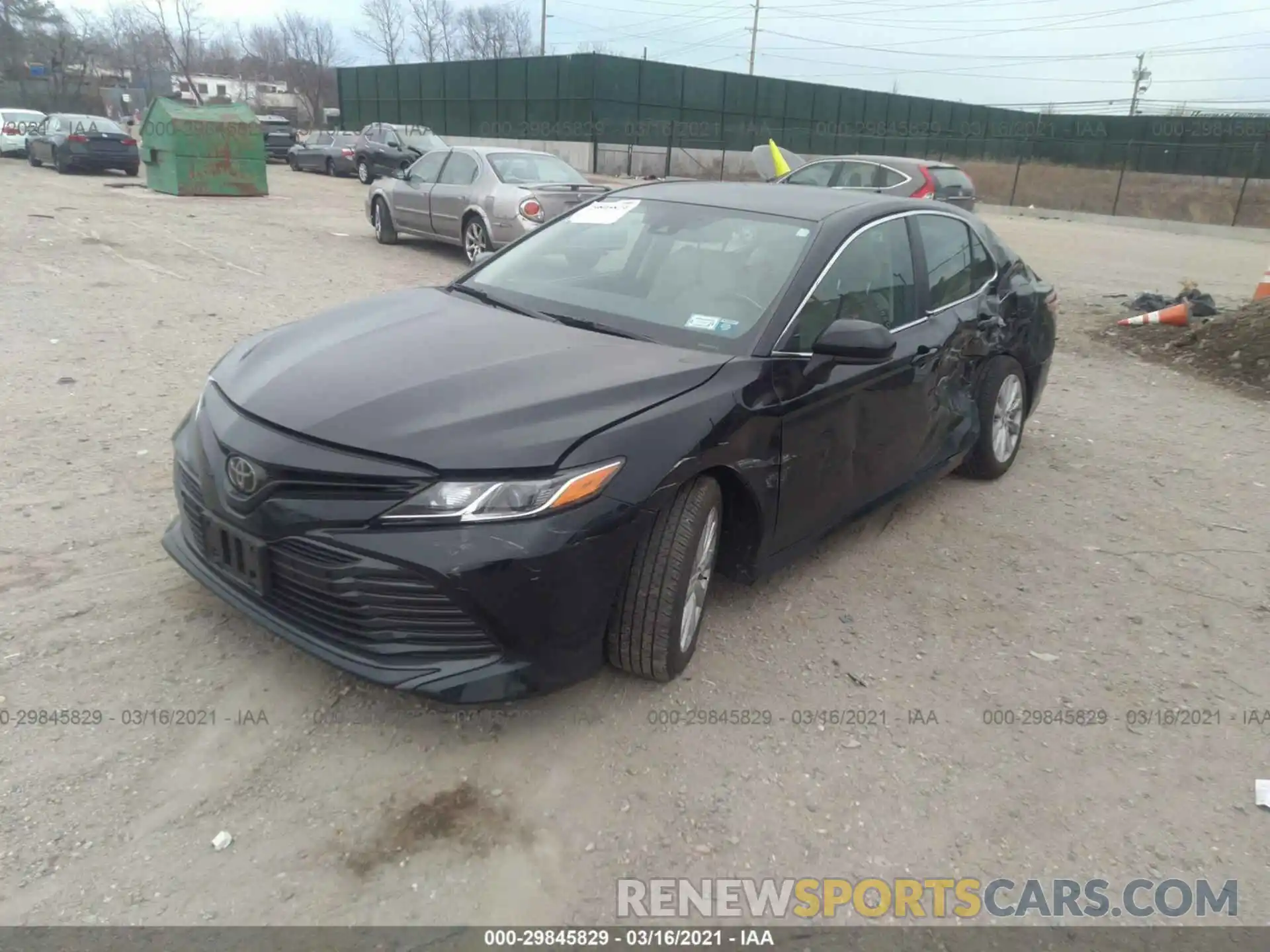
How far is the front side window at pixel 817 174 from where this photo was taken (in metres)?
14.7

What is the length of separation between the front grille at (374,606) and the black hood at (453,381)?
1.09ft

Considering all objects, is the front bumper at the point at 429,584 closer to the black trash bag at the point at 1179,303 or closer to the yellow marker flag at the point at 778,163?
the black trash bag at the point at 1179,303

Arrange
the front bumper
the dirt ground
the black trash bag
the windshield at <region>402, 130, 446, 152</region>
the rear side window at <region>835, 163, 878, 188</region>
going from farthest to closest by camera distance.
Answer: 1. the windshield at <region>402, 130, 446, 152</region>
2. the rear side window at <region>835, 163, 878, 188</region>
3. the black trash bag
4. the front bumper
5. the dirt ground

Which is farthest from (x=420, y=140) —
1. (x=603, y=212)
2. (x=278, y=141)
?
(x=603, y=212)

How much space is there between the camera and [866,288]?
3906 millimetres

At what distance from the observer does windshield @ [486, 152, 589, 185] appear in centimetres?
1154

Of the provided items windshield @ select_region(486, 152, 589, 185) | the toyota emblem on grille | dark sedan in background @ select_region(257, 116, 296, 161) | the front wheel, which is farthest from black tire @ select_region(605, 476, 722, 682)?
dark sedan in background @ select_region(257, 116, 296, 161)

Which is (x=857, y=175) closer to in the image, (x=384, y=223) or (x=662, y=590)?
(x=384, y=223)

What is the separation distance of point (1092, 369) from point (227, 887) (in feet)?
27.1

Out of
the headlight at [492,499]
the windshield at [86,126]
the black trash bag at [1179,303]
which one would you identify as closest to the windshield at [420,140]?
the windshield at [86,126]

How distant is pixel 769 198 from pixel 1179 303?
812 centimetres

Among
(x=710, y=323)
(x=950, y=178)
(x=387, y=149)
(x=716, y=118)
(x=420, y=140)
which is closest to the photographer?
(x=710, y=323)

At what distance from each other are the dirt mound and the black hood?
6.97 meters

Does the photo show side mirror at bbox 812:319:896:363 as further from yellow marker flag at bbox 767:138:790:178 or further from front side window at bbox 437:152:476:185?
yellow marker flag at bbox 767:138:790:178
